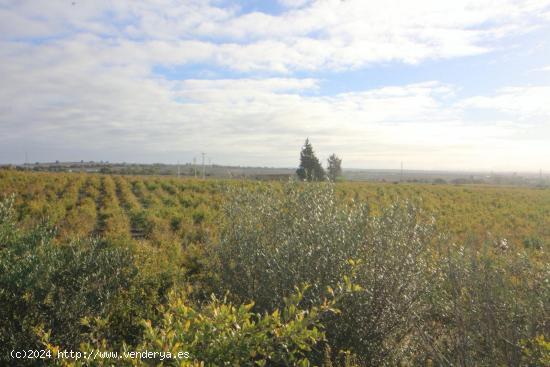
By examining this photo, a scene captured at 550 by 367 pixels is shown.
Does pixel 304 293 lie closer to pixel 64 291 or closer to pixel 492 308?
pixel 492 308

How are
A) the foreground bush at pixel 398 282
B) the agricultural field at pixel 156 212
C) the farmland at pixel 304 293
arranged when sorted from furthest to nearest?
the agricultural field at pixel 156 212 < the foreground bush at pixel 398 282 < the farmland at pixel 304 293

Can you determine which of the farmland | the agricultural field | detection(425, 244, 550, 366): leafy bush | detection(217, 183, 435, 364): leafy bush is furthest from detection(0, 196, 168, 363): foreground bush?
detection(425, 244, 550, 366): leafy bush

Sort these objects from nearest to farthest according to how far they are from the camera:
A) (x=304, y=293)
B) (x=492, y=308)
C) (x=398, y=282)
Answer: (x=492, y=308)
(x=398, y=282)
(x=304, y=293)

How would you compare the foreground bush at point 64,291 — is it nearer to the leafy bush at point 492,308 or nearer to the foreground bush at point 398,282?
the foreground bush at point 398,282

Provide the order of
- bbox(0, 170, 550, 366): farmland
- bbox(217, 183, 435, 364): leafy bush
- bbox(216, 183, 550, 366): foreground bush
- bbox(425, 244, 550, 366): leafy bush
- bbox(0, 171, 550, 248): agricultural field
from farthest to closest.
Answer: bbox(0, 171, 550, 248): agricultural field
bbox(217, 183, 435, 364): leafy bush
bbox(216, 183, 550, 366): foreground bush
bbox(425, 244, 550, 366): leafy bush
bbox(0, 170, 550, 366): farmland

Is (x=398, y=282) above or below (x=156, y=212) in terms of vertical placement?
above

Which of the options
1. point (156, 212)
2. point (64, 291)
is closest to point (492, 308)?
point (64, 291)

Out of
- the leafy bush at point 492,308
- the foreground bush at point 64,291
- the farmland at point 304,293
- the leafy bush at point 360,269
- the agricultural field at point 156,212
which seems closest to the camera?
the farmland at point 304,293

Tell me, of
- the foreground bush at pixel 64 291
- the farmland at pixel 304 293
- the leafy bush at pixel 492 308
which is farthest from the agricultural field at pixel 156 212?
the leafy bush at pixel 492 308

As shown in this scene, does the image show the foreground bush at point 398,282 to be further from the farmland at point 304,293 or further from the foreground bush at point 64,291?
the foreground bush at point 64,291

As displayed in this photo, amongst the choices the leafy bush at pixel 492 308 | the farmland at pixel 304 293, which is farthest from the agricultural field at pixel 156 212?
the leafy bush at pixel 492 308

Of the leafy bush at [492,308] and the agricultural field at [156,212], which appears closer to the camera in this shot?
the leafy bush at [492,308]

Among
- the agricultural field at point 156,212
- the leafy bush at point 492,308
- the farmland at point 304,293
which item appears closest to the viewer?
the farmland at point 304,293

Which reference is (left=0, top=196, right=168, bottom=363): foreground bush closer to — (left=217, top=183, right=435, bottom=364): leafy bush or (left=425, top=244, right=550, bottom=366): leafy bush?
(left=217, top=183, right=435, bottom=364): leafy bush
